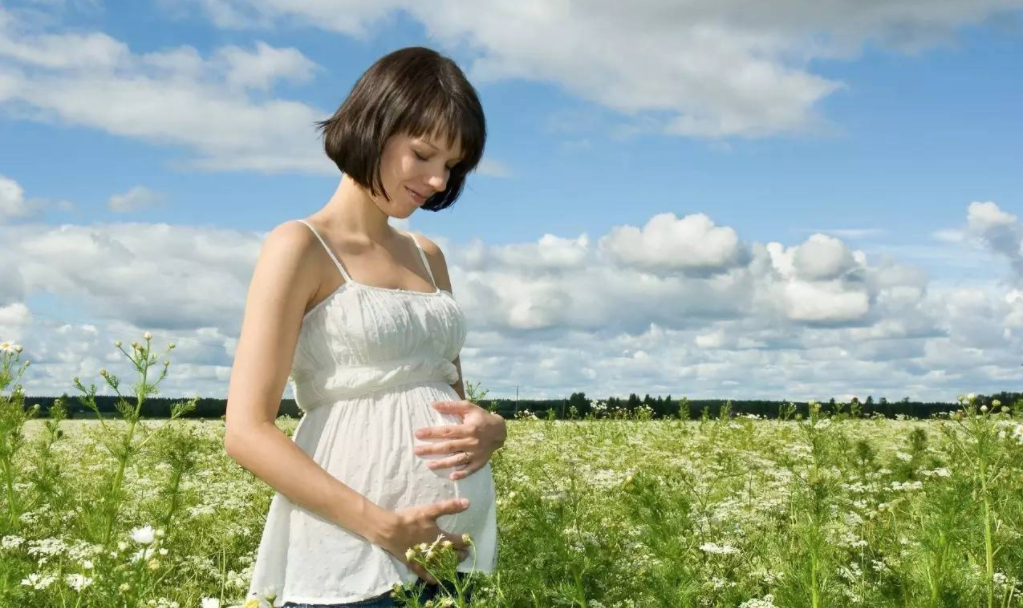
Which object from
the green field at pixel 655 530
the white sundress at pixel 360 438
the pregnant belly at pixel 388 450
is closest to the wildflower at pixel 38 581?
the green field at pixel 655 530

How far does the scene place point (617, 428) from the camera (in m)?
10.9

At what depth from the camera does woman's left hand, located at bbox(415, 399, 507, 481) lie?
8.75 feet

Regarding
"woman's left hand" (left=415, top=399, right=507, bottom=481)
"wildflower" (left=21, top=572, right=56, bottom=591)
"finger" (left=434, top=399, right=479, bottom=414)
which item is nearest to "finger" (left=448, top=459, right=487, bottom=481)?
"woman's left hand" (left=415, top=399, right=507, bottom=481)

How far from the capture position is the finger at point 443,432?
2.67 metres

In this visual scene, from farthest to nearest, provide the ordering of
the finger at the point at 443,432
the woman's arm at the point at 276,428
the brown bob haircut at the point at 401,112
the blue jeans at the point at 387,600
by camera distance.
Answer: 1. the brown bob haircut at the point at 401,112
2. the finger at the point at 443,432
3. the blue jeans at the point at 387,600
4. the woman's arm at the point at 276,428

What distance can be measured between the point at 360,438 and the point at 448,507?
12.2 inches

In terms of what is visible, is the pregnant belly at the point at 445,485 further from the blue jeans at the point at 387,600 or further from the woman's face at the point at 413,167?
the woman's face at the point at 413,167

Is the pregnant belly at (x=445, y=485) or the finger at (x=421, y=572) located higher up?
the pregnant belly at (x=445, y=485)

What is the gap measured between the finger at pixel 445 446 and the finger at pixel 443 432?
0.7 inches

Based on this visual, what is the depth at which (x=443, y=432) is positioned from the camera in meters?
2.69

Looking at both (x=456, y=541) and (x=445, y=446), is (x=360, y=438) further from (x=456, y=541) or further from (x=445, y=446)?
(x=456, y=541)

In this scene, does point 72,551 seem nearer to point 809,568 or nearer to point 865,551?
point 809,568

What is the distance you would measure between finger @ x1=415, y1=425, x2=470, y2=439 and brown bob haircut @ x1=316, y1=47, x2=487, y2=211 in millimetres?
734

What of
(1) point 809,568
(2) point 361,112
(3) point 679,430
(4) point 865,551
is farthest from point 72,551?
(3) point 679,430
